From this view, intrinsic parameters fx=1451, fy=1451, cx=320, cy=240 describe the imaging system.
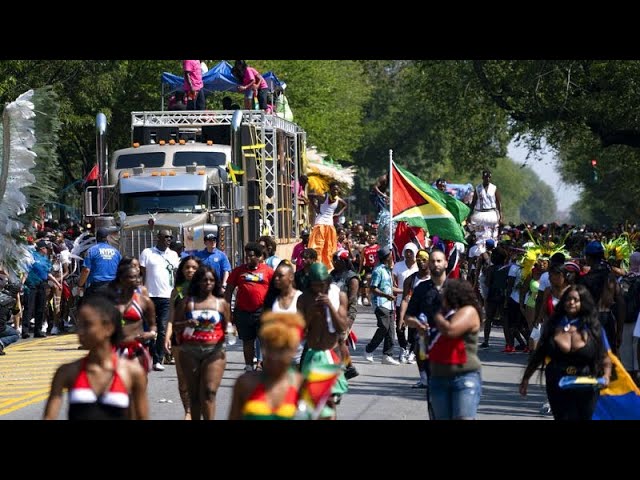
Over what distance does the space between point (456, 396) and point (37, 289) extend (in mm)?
15513

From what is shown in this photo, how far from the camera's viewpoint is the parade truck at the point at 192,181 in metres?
24.9

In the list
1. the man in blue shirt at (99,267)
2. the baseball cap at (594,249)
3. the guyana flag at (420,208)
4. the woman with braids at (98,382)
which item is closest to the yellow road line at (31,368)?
the man in blue shirt at (99,267)

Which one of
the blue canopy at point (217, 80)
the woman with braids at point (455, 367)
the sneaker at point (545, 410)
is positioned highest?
the blue canopy at point (217, 80)

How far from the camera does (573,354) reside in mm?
10695

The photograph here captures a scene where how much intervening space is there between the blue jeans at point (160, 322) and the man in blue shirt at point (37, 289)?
552 centimetres

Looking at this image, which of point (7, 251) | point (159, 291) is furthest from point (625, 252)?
point (7, 251)

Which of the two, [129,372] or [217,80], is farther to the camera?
[217,80]

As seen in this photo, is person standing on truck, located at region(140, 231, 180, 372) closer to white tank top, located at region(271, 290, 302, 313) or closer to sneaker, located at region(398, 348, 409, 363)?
sneaker, located at region(398, 348, 409, 363)

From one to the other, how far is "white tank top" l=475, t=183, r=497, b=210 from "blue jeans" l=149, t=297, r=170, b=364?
9.13 metres

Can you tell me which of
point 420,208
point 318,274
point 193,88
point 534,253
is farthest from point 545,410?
point 193,88

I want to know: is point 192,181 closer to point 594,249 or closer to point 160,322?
point 160,322

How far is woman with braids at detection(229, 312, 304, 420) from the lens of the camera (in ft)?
25.5

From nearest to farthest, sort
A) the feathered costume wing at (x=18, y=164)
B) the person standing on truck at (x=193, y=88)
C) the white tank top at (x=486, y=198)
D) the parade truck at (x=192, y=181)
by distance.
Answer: the feathered costume wing at (x=18, y=164)
the parade truck at (x=192, y=181)
the white tank top at (x=486, y=198)
the person standing on truck at (x=193, y=88)

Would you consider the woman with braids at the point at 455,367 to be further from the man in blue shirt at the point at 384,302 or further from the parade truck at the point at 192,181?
the parade truck at the point at 192,181
